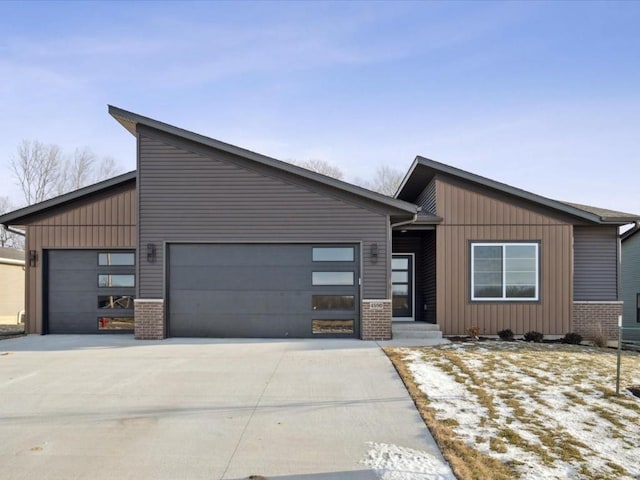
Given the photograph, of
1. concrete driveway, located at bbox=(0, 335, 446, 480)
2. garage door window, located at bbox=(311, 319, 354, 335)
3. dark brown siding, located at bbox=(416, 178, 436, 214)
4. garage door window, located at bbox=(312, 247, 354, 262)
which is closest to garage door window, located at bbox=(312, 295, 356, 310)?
garage door window, located at bbox=(311, 319, 354, 335)

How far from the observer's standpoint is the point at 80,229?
13.9 metres

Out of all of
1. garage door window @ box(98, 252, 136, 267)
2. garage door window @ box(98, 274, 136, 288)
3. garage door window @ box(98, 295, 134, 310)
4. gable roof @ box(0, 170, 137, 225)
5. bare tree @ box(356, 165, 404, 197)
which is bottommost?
garage door window @ box(98, 295, 134, 310)

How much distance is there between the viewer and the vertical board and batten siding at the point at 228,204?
487 inches

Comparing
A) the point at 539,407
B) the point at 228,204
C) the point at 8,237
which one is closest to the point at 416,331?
the point at 228,204

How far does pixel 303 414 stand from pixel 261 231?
6.52 metres

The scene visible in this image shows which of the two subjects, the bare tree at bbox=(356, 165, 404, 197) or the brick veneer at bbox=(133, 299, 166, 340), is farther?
the bare tree at bbox=(356, 165, 404, 197)

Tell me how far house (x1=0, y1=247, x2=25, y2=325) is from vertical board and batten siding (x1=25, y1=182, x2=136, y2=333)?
12.1 meters

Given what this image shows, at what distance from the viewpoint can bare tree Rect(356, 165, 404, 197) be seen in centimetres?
4091

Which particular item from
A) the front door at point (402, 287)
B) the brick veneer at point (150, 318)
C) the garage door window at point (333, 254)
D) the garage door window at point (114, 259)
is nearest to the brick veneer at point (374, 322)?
the garage door window at point (333, 254)

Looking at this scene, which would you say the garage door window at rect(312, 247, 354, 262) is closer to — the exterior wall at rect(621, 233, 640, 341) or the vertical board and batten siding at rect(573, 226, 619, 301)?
the vertical board and batten siding at rect(573, 226, 619, 301)

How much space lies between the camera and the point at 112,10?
12.8 metres

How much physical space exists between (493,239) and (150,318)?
8330 mm

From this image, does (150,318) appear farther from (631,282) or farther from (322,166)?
(322,166)

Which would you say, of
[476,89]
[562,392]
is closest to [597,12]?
[476,89]
